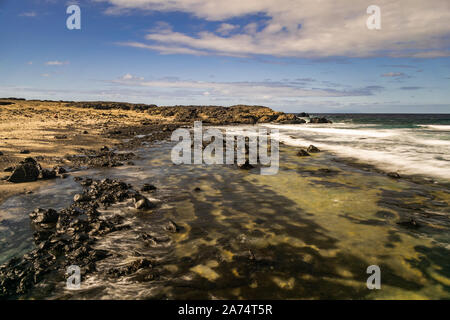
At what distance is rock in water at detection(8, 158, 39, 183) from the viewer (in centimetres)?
905

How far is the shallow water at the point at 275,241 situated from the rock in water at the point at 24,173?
3.62 feet

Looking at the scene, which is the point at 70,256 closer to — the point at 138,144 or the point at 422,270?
the point at 422,270

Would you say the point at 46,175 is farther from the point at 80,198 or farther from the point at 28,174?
the point at 80,198

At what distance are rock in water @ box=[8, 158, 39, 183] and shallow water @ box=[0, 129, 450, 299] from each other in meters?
1.10

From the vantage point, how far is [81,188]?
8.87 m

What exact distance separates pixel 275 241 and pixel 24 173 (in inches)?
371

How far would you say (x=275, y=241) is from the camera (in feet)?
18.4

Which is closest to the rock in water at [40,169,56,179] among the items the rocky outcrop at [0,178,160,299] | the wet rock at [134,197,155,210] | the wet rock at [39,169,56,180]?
the wet rock at [39,169,56,180]

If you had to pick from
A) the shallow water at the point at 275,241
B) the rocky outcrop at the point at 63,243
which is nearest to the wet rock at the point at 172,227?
the rocky outcrop at the point at 63,243

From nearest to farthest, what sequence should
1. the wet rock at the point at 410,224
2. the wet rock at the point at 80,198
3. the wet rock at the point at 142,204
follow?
the wet rock at the point at 410,224, the wet rock at the point at 142,204, the wet rock at the point at 80,198

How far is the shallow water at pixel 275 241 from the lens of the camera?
4094 mm
